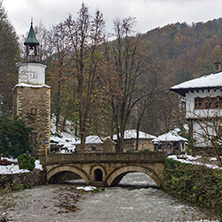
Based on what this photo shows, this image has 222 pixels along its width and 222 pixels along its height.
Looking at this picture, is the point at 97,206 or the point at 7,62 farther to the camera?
the point at 7,62

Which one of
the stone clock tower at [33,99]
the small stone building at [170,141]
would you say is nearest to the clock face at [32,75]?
the stone clock tower at [33,99]

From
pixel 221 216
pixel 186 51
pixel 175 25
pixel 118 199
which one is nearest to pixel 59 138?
pixel 118 199

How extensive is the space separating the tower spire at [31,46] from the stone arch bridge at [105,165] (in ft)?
32.4

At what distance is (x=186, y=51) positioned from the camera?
7194 centimetres

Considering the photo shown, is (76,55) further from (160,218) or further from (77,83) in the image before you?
(160,218)

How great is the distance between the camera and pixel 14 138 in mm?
28953

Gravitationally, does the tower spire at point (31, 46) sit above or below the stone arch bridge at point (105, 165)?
above

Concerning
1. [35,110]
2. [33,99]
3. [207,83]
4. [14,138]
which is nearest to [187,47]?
[207,83]

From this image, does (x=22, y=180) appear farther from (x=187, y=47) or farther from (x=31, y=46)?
(x=187, y=47)

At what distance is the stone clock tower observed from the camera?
31.0m

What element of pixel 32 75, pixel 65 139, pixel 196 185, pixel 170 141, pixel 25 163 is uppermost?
pixel 32 75

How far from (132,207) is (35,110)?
16.5 m

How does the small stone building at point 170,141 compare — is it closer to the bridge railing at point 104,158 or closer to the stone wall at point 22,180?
the bridge railing at point 104,158

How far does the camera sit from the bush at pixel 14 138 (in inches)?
1121
